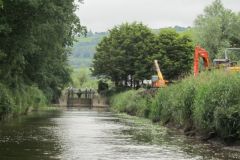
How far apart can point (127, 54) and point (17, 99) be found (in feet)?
158

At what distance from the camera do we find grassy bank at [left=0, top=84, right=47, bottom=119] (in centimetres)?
4319

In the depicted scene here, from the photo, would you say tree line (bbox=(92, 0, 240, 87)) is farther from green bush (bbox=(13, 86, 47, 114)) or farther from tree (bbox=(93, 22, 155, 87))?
green bush (bbox=(13, 86, 47, 114))

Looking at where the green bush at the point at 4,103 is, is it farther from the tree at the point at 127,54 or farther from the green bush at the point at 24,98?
the tree at the point at 127,54

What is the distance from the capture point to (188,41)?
99438mm

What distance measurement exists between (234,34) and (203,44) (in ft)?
19.1

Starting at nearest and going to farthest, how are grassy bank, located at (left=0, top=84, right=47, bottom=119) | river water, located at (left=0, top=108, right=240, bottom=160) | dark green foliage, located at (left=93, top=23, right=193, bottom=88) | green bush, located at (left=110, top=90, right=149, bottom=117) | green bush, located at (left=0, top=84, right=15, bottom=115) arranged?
1. river water, located at (left=0, top=108, right=240, bottom=160)
2. green bush, located at (left=0, top=84, right=15, bottom=115)
3. grassy bank, located at (left=0, top=84, right=47, bottom=119)
4. green bush, located at (left=110, top=90, right=149, bottom=117)
5. dark green foliage, located at (left=93, top=23, right=193, bottom=88)

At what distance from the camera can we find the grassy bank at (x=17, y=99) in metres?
43.2

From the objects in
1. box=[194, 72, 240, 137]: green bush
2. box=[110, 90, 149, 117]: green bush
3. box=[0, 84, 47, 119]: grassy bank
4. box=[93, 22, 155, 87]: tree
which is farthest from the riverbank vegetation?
box=[93, 22, 155, 87]: tree

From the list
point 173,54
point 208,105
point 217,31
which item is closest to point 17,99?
point 208,105

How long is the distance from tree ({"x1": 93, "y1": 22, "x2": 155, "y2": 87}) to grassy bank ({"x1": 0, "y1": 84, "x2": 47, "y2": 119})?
22.9 m

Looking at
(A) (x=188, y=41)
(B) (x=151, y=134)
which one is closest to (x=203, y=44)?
(A) (x=188, y=41)

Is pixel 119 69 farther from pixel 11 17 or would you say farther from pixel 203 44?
pixel 11 17

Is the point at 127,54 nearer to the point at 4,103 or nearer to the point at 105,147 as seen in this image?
the point at 4,103

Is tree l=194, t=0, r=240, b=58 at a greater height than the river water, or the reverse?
tree l=194, t=0, r=240, b=58
